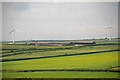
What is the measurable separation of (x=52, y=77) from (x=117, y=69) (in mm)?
3357

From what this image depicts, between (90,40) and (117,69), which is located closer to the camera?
(117,69)

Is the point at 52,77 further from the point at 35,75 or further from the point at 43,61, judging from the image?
the point at 43,61

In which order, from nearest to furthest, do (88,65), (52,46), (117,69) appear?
(117,69)
(88,65)
(52,46)

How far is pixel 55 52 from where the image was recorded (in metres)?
11.4

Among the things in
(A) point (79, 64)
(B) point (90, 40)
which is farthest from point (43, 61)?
(B) point (90, 40)

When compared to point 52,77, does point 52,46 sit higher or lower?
higher

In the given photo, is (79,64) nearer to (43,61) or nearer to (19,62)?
(43,61)

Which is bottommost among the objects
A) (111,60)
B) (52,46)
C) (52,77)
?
(52,77)

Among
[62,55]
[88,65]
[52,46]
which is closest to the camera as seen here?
[88,65]

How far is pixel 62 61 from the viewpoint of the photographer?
387 inches

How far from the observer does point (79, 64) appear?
920 centimetres

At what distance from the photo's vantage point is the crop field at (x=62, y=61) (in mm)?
8242

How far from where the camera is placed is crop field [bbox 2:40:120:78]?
8.24 m

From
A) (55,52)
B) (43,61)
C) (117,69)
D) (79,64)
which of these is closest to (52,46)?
(55,52)
